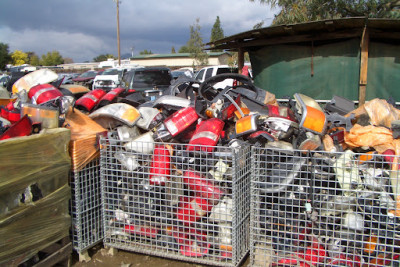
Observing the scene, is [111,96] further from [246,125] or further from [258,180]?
[258,180]

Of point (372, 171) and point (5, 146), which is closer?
point (5, 146)

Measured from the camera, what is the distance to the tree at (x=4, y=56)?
5728 centimetres

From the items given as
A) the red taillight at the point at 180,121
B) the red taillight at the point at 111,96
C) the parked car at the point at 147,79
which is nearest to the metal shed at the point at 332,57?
the red taillight at the point at 111,96

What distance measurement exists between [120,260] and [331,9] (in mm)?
10795

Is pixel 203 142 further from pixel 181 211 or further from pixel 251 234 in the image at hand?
pixel 251 234

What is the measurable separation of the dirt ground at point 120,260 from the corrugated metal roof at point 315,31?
417 centimetres

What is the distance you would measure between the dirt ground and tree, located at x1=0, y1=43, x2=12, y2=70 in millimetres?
62644

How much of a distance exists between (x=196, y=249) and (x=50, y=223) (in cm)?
124

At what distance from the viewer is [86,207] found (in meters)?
3.07

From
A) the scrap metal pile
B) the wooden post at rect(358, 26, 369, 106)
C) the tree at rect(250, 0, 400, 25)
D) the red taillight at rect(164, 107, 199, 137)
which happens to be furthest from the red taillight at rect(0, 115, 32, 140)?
the tree at rect(250, 0, 400, 25)

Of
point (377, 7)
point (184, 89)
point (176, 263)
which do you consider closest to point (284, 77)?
point (184, 89)

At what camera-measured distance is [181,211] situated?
9.54 ft

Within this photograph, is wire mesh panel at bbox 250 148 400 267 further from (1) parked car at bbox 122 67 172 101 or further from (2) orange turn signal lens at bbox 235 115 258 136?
(1) parked car at bbox 122 67 172 101

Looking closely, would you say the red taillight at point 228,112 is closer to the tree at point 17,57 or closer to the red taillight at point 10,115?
the red taillight at point 10,115
